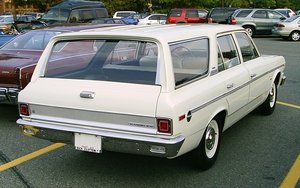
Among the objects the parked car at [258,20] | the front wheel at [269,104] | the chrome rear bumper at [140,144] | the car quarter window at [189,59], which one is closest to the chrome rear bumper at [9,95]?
the chrome rear bumper at [140,144]

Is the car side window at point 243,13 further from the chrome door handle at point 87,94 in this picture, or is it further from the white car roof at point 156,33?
the chrome door handle at point 87,94

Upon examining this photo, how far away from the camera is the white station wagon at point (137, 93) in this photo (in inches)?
142

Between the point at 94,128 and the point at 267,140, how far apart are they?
8.48 feet

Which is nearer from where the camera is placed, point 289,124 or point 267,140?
point 267,140

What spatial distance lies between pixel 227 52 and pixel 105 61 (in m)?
1.57

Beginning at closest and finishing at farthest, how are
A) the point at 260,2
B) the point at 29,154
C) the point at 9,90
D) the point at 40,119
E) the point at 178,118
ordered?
the point at 178,118
the point at 40,119
the point at 29,154
the point at 9,90
the point at 260,2

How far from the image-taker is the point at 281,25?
20.9m

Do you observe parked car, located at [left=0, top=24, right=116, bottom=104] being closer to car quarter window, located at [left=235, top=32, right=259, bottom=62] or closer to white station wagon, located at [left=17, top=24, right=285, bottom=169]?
white station wagon, located at [left=17, top=24, right=285, bottom=169]

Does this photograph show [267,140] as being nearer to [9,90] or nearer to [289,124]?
[289,124]

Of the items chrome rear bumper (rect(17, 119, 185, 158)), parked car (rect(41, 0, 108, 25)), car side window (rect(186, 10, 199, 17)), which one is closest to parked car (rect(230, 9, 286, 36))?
car side window (rect(186, 10, 199, 17))

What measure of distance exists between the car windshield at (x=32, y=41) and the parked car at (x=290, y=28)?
15807 mm

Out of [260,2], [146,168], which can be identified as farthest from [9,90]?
[260,2]

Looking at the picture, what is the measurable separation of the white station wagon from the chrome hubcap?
0.01 meters

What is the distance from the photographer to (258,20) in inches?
919
